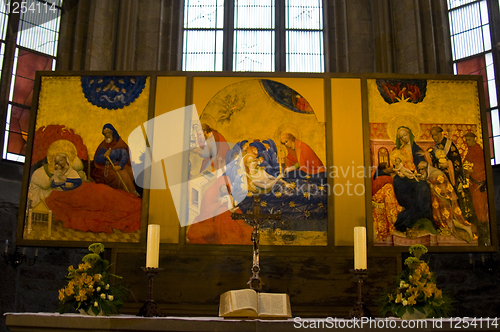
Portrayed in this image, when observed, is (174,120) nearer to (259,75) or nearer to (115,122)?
(115,122)

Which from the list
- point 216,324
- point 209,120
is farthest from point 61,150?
point 216,324

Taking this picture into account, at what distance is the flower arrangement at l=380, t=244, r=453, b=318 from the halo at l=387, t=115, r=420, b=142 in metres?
2.66

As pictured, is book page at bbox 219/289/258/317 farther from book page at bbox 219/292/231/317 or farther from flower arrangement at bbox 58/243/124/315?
flower arrangement at bbox 58/243/124/315

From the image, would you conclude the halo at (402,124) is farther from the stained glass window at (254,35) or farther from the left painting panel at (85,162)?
the stained glass window at (254,35)

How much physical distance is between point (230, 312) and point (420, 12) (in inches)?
304

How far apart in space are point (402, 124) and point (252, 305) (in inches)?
155

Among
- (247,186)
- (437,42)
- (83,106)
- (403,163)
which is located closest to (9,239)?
(83,106)

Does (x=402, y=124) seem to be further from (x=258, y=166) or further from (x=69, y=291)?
(x=69, y=291)

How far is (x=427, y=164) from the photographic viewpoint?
8.04m

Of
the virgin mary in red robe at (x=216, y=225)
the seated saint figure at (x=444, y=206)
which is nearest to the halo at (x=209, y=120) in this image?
the virgin mary in red robe at (x=216, y=225)

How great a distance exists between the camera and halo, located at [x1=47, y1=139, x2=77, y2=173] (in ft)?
26.5

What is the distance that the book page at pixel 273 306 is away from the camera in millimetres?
5430

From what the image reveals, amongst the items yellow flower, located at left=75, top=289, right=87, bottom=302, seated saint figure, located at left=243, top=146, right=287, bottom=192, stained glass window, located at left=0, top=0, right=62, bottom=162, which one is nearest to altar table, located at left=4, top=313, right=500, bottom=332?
yellow flower, located at left=75, top=289, right=87, bottom=302

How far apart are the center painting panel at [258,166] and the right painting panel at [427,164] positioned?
84 cm
